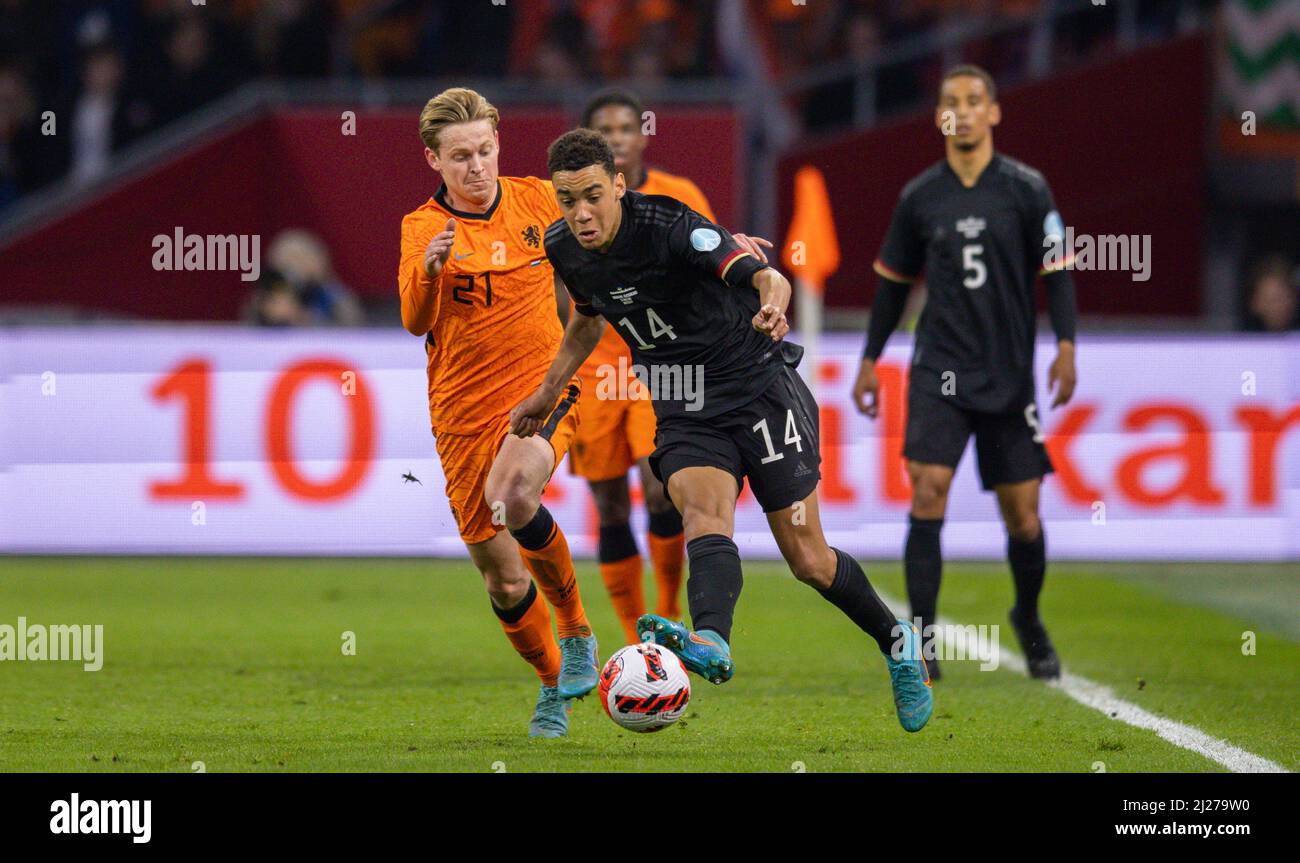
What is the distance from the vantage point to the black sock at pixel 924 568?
8.28 meters

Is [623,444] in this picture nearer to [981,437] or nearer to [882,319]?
[882,319]

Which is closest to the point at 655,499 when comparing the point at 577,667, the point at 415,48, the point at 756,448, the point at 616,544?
the point at 616,544

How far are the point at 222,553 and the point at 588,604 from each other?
2.95 m

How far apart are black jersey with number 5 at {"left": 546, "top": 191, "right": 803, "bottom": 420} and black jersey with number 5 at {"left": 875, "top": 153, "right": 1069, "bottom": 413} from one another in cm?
200

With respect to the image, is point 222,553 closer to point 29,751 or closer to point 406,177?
point 406,177

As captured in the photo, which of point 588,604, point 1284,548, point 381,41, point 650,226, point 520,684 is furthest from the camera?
point 381,41

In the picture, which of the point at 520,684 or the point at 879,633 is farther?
the point at 520,684

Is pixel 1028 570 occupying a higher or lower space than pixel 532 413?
lower

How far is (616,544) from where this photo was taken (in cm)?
856

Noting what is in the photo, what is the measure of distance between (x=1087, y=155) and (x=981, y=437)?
9224mm

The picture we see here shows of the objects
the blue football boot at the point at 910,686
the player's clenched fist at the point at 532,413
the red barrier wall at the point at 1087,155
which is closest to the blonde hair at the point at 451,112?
the player's clenched fist at the point at 532,413

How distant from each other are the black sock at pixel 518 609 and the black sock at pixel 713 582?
3.19 ft

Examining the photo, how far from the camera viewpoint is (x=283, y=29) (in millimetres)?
16922

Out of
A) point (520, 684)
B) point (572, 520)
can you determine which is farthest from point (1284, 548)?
point (520, 684)
